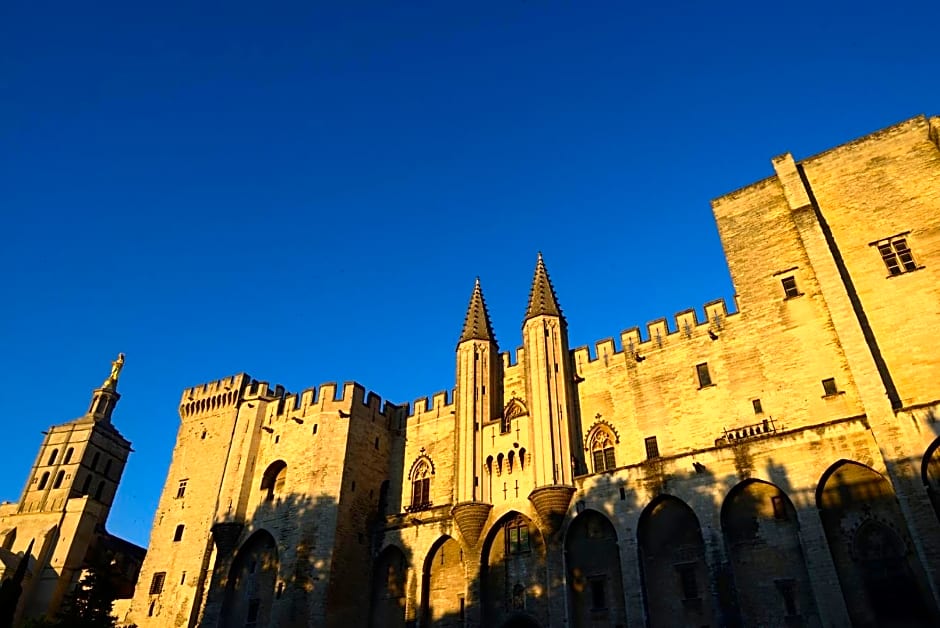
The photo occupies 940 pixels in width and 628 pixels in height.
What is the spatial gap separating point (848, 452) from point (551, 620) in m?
11.0

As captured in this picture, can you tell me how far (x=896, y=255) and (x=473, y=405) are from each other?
17087mm

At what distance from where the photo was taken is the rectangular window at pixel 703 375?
86.3 feet

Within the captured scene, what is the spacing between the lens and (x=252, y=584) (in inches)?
1161

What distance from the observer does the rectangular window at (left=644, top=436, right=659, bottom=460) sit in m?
26.3

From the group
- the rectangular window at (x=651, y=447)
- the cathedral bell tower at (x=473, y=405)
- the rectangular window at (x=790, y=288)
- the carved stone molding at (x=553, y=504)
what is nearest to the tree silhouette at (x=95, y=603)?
the cathedral bell tower at (x=473, y=405)

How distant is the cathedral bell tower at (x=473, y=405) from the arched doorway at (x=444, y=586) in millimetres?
1535

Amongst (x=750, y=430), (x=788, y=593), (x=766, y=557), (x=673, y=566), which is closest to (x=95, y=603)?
(x=673, y=566)

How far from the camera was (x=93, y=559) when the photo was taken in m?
45.0

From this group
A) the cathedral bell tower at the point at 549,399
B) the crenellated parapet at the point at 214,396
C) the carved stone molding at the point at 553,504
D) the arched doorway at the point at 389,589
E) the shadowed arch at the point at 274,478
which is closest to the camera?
the carved stone molding at the point at 553,504

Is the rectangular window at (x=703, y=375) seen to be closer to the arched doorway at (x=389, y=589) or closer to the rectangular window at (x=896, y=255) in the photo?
the rectangular window at (x=896, y=255)

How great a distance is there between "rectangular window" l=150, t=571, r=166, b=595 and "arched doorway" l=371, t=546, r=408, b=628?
35.4ft

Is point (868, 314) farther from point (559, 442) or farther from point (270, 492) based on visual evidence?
point (270, 492)

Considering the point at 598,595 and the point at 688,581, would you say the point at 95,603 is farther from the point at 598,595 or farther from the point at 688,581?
→ the point at 688,581

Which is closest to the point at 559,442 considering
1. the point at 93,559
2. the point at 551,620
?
the point at 551,620
